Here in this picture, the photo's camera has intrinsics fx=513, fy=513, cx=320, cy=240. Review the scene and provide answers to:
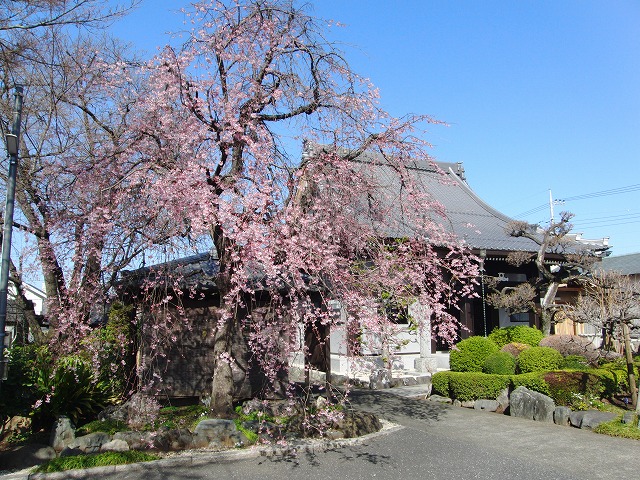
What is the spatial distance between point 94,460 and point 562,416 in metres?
8.32

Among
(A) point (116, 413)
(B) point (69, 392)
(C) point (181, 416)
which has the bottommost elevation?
(C) point (181, 416)

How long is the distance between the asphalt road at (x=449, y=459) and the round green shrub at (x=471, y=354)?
9.26 ft

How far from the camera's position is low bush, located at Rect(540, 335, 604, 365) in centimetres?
1238

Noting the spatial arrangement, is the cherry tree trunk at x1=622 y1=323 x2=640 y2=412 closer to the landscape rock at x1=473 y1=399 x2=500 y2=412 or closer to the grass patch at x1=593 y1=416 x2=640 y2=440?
the grass patch at x1=593 y1=416 x2=640 y2=440

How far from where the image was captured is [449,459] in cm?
775

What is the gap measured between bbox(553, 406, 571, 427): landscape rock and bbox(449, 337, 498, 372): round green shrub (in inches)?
103

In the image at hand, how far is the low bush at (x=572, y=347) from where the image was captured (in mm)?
12375

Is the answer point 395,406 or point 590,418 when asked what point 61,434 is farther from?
point 590,418

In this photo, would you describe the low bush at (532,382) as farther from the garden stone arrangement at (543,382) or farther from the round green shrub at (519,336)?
the round green shrub at (519,336)

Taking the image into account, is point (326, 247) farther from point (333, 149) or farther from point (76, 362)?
point (76, 362)

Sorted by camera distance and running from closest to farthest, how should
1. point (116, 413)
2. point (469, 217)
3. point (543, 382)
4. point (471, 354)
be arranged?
1. point (116, 413)
2. point (543, 382)
3. point (471, 354)
4. point (469, 217)

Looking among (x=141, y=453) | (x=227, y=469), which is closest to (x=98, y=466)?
(x=141, y=453)

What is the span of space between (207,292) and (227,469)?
12.7 ft

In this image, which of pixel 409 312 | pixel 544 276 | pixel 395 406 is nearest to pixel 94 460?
pixel 395 406
